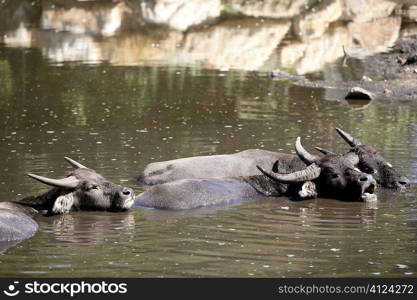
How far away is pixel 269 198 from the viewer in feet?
42.4

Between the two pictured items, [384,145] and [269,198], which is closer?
[269,198]

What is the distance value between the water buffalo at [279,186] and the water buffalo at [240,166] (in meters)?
0.16

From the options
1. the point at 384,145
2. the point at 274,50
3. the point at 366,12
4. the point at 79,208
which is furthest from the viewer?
the point at 366,12

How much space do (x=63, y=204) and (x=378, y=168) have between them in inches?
164

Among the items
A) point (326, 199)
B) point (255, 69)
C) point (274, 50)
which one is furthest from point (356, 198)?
point (274, 50)

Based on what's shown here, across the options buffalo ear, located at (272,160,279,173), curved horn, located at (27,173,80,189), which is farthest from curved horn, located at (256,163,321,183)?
curved horn, located at (27,173,80,189)

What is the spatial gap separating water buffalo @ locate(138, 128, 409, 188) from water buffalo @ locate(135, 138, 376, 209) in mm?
164

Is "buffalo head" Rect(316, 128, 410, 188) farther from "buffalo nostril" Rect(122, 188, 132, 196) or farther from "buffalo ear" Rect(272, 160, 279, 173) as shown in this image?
"buffalo nostril" Rect(122, 188, 132, 196)

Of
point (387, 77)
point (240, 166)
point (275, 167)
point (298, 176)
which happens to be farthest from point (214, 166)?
point (387, 77)

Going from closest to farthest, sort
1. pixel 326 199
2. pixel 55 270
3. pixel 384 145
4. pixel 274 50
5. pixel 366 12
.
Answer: pixel 55 270
pixel 326 199
pixel 384 145
pixel 274 50
pixel 366 12

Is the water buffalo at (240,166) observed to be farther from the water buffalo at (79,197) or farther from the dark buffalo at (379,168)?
the water buffalo at (79,197)

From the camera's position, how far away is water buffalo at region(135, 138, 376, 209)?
1235 cm

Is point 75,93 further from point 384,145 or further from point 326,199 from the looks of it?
point 326,199

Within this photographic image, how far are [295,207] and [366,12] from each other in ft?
57.4
